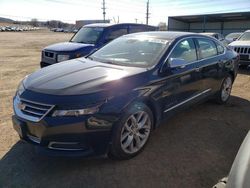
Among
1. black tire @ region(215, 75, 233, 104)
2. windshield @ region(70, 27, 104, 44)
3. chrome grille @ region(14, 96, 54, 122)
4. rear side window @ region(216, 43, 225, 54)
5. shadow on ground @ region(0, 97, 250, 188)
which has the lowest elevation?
shadow on ground @ region(0, 97, 250, 188)

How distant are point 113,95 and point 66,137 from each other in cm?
71

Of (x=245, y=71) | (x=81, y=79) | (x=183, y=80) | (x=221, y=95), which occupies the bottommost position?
(x=245, y=71)

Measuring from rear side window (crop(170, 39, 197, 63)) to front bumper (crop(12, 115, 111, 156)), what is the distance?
5.98 feet

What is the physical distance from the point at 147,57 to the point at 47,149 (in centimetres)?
197

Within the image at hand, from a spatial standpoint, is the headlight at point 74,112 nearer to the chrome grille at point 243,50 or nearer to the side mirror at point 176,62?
the side mirror at point 176,62

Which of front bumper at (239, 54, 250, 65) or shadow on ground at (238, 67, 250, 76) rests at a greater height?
front bumper at (239, 54, 250, 65)

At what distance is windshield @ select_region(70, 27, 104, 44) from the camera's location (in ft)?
28.1

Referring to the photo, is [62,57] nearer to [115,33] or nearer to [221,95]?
[115,33]

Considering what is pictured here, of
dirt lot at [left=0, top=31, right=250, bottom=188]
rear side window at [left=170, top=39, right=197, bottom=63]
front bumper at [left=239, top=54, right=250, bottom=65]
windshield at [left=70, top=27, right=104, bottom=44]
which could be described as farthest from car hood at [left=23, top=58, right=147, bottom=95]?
front bumper at [left=239, top=54, right=250, bottom=65]

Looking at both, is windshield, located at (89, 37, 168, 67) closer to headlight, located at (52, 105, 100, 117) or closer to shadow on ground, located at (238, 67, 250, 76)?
headlight, located at (52, 105, 100, 117)

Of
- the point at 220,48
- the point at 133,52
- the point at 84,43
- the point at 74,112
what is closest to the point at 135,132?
the point at 74,112

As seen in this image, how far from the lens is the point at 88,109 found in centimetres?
304

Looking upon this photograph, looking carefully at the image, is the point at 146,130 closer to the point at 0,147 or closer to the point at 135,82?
the point at 135,82

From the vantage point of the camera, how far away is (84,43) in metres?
8.49
